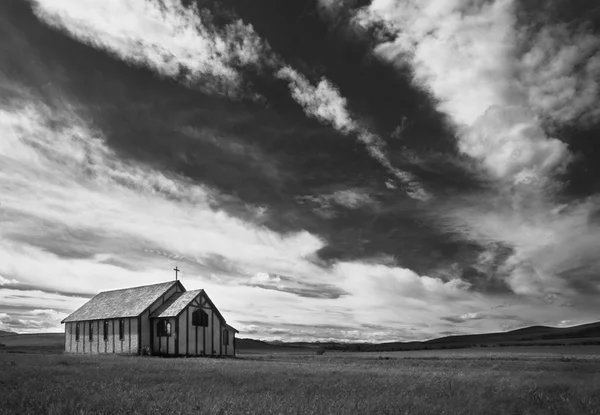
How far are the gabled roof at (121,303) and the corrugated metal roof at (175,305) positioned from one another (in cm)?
130

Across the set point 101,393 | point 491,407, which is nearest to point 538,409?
point 491,407

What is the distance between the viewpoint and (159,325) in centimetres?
5728

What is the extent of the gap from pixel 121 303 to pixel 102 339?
489cm

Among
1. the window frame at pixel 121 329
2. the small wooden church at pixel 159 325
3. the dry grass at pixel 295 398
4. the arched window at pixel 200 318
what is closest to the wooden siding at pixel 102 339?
the small wooden church at pixel 159 325

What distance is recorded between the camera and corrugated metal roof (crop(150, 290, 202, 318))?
5562 cm

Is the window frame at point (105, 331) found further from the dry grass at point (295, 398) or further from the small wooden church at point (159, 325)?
the dry grass at point (295, 398)

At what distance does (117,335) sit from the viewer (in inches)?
2345

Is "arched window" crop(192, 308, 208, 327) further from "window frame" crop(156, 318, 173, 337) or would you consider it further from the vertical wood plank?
"window frame" crop(156, 318, 173, 337)

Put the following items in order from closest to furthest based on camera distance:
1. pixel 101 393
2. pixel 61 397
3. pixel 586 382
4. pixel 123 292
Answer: pixel 61 397
pixel 101 393
pixel 586 382
pixel 123 292

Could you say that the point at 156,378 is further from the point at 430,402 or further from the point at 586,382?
the point at 586,382

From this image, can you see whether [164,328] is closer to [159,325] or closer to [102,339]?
[159,325]

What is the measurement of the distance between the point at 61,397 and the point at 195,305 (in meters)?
46.2

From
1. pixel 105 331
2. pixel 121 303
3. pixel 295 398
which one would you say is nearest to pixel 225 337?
pixel 121 303

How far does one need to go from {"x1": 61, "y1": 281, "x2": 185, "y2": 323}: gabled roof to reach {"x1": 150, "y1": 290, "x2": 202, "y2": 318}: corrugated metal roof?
1298 millimetres
